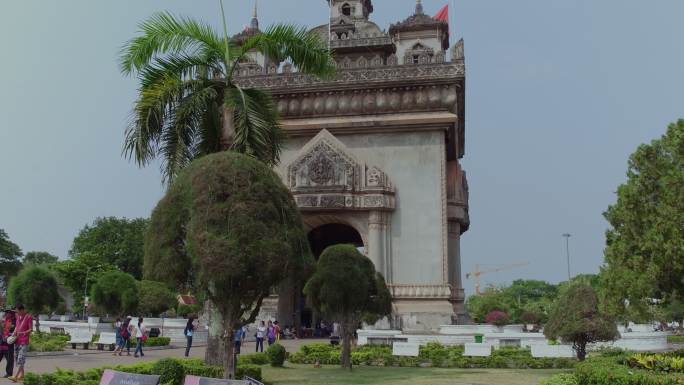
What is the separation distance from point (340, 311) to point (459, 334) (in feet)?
31.6

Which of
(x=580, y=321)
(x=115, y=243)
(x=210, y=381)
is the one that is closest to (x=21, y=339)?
(x=210, y=381)

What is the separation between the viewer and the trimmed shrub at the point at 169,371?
11.3 m

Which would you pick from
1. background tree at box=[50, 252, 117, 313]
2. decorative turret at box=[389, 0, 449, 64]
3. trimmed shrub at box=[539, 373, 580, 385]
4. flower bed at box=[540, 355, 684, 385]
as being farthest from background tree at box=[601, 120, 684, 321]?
background tree at box=[50, 252, 117, 313]

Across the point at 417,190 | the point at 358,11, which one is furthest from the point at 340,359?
the point at 358,11

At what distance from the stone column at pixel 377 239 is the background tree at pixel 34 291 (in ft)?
51.5

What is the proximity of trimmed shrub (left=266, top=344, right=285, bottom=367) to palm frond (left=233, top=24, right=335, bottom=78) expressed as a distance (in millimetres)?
7565

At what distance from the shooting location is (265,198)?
37.0 feet

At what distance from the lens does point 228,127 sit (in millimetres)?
15008

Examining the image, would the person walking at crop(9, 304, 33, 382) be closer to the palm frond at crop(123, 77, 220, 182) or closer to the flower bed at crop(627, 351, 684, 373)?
the palm frond at crop(123, 77, 220, 182)

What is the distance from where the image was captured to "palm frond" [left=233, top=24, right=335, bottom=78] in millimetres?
15297

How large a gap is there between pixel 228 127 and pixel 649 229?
34.2 ft

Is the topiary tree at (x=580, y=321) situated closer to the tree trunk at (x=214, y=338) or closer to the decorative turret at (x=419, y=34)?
the tree trunk at (x=214, y=338)

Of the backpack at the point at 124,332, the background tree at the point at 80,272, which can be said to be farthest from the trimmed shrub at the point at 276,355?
the background tree at the point at 80,272

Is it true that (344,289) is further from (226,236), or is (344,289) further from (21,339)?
(21,339)
